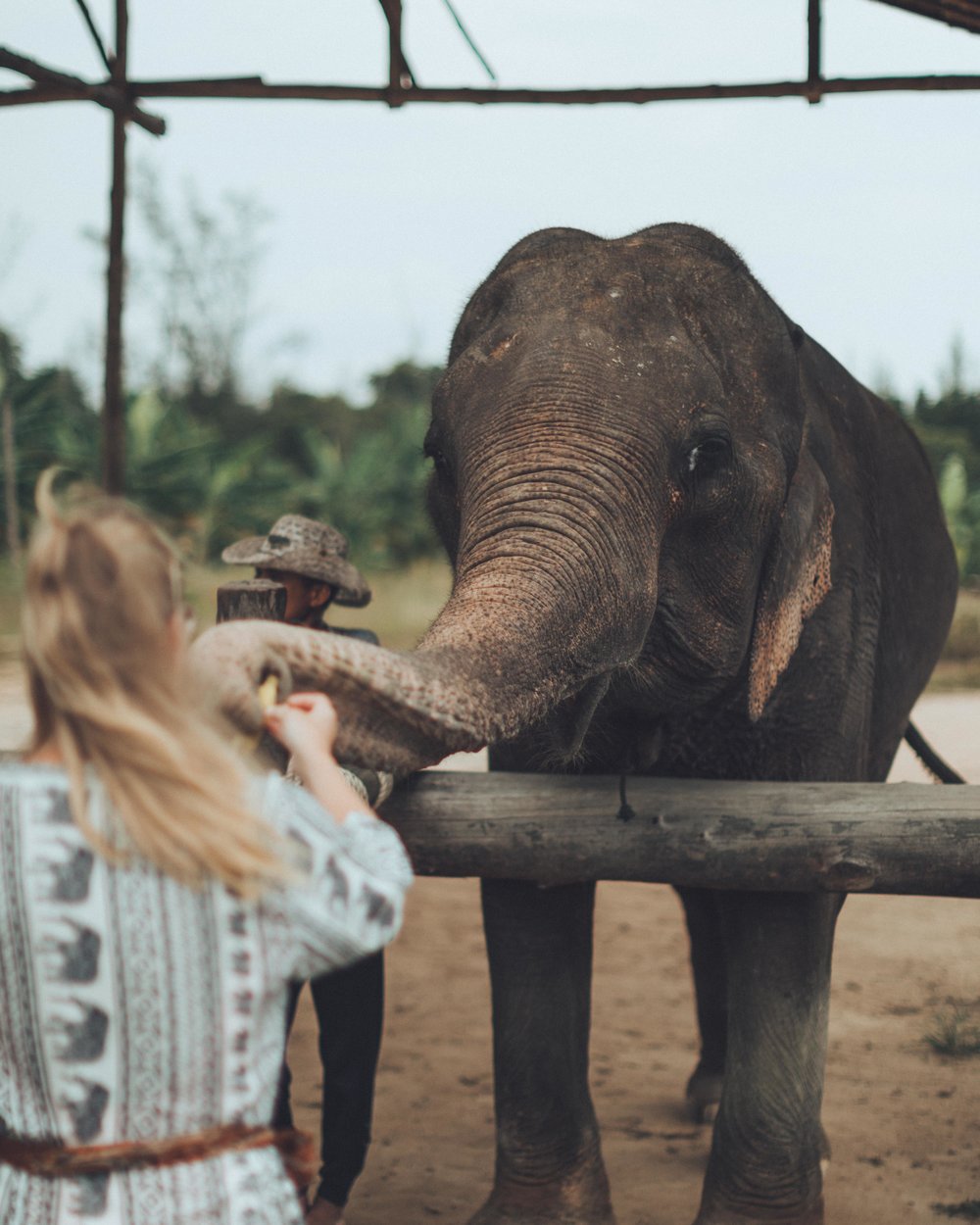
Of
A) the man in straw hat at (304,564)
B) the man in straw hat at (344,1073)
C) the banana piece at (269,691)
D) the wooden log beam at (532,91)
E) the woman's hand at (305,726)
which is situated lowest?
the man in straw hat at (344,1073)

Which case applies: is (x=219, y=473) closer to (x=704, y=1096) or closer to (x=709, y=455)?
(x=704, y=1096)

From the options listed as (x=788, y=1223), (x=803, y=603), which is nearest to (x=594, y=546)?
(x=803, y=603)

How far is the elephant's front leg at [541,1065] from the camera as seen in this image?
3457 millimetres

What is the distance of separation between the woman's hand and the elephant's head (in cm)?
61

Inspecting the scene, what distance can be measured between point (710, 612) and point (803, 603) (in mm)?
230

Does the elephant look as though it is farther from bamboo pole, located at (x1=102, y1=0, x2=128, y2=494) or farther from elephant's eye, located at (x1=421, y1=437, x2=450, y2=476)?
bamboo pole, located at (x1=102, y1=0, x2=128, y2=494)

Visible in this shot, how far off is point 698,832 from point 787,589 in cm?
52

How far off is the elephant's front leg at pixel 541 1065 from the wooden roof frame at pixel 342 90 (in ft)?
10.3

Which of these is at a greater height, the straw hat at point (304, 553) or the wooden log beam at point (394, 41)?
the wooden log beam at point (394, 41)

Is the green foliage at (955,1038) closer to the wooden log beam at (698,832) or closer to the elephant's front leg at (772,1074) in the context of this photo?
the elephant's front leg at (772,1074)

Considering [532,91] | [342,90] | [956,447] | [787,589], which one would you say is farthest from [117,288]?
[956,447]

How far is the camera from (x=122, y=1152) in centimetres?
160

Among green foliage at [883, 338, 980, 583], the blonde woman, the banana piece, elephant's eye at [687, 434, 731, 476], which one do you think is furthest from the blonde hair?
green foliage at [883, 338, 980, 583]

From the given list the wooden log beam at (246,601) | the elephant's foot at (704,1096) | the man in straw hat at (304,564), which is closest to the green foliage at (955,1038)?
the elephant's foot at (704,1096)
